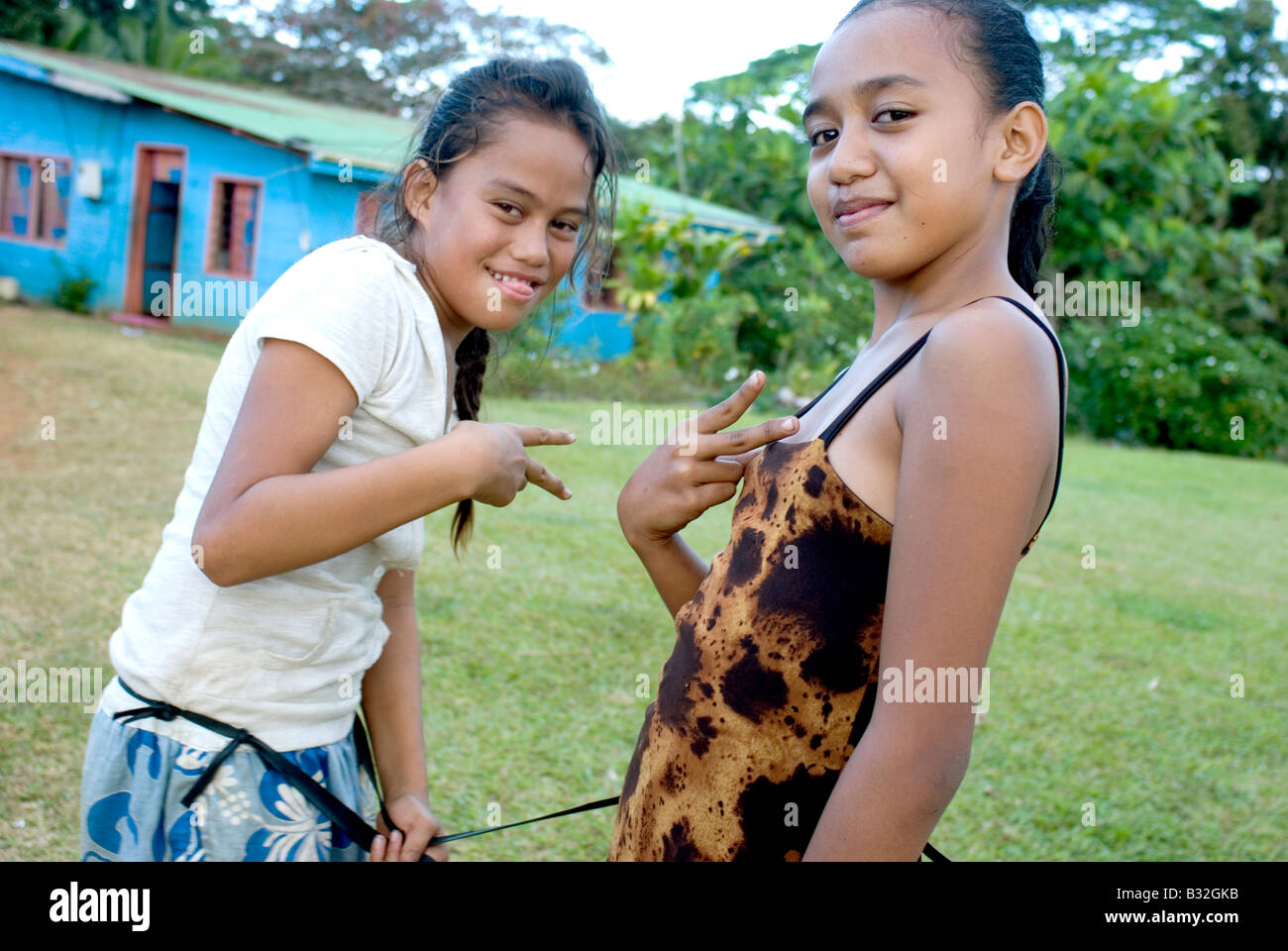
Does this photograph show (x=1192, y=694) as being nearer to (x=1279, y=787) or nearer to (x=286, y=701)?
(x=1279, y=787)

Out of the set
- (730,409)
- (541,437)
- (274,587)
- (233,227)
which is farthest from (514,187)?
(233,227)

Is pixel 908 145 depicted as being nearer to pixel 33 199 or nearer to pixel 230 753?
pixel 230 753

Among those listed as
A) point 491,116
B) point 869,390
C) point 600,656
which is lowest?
point 600,656

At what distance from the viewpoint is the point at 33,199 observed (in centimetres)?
1327

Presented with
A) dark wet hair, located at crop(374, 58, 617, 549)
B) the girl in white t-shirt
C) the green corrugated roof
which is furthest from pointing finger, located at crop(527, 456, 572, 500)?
the green corrugated roof

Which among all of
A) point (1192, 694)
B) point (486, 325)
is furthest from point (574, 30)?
point (486, 325)

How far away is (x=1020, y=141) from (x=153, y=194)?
549 inches

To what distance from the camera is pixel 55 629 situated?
404 cm

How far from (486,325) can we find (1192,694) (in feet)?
13.2

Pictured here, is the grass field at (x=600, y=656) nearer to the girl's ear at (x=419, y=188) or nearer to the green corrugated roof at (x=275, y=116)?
the girl's ear at (x=419, y=188)

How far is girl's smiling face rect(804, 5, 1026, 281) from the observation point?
1.25m

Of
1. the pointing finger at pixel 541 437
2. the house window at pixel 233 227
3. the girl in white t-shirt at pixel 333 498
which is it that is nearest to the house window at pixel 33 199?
the house window at pixel 233 227

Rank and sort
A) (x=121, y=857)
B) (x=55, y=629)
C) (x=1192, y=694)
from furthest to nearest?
(x=1192, y=694) → (x=55, y=629) → (x=121, y=857)

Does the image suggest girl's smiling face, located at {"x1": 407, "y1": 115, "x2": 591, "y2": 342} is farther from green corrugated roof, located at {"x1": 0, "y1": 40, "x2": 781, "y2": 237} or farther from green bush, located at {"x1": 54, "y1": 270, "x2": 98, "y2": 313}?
green bush, located at {"x1": 54, "y1": 270, "x2": 98, "y2": 313}
